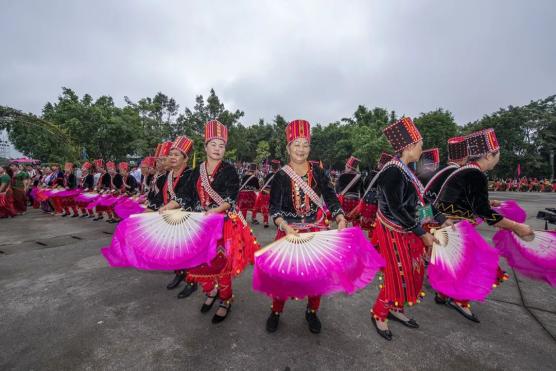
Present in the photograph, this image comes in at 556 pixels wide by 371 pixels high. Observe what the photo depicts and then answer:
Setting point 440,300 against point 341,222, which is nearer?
point 341,222

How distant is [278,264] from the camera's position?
82.6 inches

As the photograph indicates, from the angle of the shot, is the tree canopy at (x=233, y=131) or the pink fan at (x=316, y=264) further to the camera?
the tree canopy at (x=233, y=131)

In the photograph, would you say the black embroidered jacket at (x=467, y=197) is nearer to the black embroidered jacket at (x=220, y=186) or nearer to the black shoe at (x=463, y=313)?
the black shoe at (x=463, y=313)

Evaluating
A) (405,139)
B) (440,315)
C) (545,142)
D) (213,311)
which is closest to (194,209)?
(213,311)

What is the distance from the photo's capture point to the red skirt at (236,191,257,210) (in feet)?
28.1

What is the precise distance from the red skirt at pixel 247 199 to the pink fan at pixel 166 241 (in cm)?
582

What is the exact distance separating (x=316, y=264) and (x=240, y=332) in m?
1.33

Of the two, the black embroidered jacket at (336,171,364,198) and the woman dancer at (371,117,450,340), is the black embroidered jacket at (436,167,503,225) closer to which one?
the woman dancer at (371,117,450,340)

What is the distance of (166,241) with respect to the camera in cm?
253

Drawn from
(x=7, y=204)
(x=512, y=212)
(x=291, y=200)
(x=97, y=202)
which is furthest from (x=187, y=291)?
(x=7, y=204)

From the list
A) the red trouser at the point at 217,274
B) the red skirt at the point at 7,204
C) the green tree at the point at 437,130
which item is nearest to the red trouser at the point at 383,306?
the red trouser at the point at 217,274

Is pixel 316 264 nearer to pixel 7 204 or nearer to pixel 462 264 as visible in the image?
pixel 462 264

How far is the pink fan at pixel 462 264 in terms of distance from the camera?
235cm

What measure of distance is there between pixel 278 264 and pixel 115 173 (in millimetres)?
8890
